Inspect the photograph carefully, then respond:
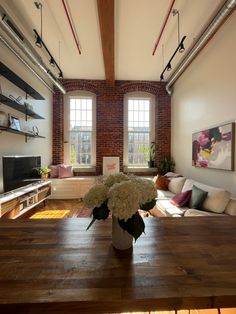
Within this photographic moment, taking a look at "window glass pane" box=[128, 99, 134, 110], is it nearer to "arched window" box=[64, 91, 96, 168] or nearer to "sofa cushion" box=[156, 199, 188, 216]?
"arched window" box=[64, 91, 96, 168]

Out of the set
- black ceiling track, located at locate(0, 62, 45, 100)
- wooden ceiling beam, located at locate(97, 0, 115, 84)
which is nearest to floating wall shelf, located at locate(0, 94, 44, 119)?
black ceiling track, located at locate(0, 62, 45, 100)

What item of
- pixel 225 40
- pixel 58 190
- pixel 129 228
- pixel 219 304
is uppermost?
pixel 225 40

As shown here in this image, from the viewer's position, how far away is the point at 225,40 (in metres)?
3.30

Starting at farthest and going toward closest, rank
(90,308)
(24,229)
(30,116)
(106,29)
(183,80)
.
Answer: (183,80), (30,116), (106,29), (24,229), (90,308)

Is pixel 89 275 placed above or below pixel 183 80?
below

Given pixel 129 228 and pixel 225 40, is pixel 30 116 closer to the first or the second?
pixel 225 40

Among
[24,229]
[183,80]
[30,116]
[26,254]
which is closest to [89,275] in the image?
[26,254]

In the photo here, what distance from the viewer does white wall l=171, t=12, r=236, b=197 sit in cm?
319

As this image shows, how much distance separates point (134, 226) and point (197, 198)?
2.58 metres

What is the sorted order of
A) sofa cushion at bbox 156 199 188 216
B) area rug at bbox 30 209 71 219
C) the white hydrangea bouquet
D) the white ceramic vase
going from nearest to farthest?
1. the white hydrangea bouquet
2. the white ceramic vase
3. sofa cushion at bbox 156 199 188 216
4. area rug at bbox 30 209 71 219

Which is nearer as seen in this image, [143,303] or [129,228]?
[143,303]

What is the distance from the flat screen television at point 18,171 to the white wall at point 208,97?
3.69 m

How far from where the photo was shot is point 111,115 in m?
6.41

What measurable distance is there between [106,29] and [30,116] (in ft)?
8.67
